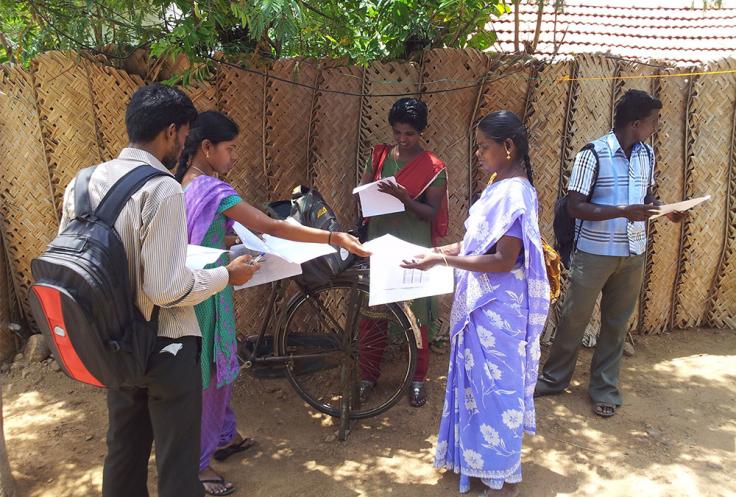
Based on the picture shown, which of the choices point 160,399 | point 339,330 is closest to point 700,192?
point 339,330

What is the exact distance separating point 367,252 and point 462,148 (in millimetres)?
1859

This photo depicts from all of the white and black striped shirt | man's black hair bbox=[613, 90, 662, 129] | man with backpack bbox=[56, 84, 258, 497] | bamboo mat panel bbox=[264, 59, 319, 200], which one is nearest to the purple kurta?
man with backpack bbox=[56, 84, 258, 497]

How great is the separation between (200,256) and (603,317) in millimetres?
2930

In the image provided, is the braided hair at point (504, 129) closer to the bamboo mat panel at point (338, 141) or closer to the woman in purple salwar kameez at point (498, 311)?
the woman in purple salwar kameez at point (498, 311)

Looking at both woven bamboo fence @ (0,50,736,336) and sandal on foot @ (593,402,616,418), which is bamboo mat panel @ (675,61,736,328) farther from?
sandal on foot @ (593,402,616,418)

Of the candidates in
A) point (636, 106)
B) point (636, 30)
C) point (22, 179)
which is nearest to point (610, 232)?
point (636, 106)

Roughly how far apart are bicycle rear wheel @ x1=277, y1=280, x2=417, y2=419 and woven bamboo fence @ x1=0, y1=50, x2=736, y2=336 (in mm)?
708

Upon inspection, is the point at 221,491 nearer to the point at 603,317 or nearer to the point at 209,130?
the point at 209,130

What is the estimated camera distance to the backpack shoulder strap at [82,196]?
1.91 m

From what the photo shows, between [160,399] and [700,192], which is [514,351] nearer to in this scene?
[160,399]

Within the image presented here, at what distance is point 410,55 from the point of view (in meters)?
4.29

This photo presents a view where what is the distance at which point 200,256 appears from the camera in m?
2.37

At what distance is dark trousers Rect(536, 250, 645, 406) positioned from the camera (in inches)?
148

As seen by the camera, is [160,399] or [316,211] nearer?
[160,399]
